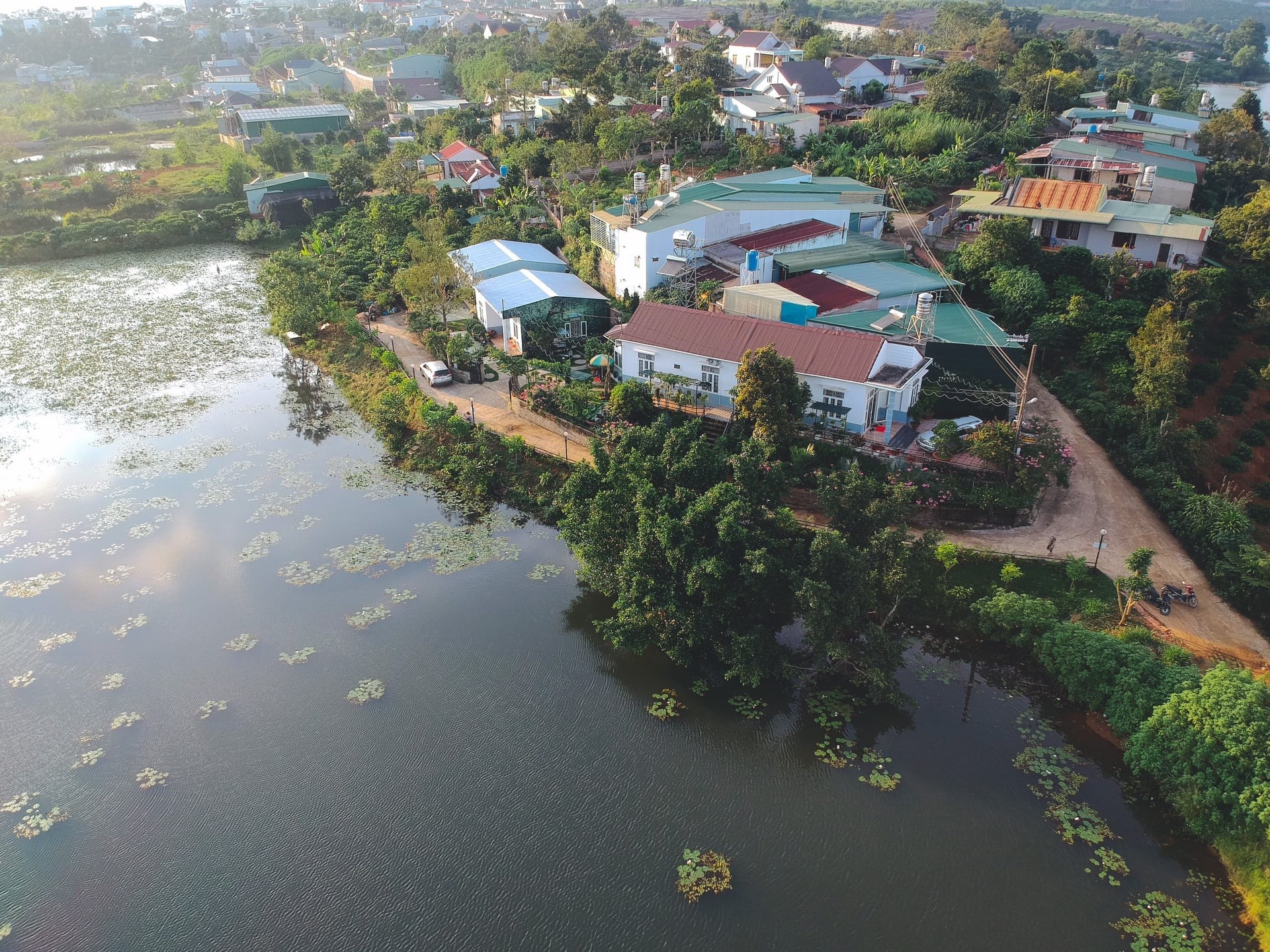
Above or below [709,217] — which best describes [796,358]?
below

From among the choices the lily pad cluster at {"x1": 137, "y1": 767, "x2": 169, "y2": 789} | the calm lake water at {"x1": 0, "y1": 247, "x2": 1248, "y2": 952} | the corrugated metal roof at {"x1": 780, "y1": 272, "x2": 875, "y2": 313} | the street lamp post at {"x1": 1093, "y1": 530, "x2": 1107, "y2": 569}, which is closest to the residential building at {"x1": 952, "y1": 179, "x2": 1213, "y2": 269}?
the corrugated metal roof at {"x1": 780, "y1": 272, "x2": 875, "y2": 313}

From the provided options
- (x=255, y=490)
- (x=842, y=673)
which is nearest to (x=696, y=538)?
(x=842, y=673)

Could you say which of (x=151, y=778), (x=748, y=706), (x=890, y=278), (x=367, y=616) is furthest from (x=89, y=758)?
(x=890, y=278)

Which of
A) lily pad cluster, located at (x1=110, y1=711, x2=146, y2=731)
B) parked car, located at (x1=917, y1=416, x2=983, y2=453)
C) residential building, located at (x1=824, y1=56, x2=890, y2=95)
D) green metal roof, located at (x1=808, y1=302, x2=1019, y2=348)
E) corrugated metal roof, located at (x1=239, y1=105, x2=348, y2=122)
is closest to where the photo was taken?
lily pad cluster, located at (x1=110, y1=711, x2=146, y2=731)

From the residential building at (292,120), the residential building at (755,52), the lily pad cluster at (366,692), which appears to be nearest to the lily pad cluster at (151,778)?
the lily pad cluster at (366,692)

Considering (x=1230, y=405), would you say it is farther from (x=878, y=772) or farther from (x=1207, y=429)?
(x=878, y=772)

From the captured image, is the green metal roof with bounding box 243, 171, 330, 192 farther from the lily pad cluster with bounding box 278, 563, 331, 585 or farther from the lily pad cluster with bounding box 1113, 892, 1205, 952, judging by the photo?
the lily pad cluster with bounding box 1113, 892, 1205, 952
